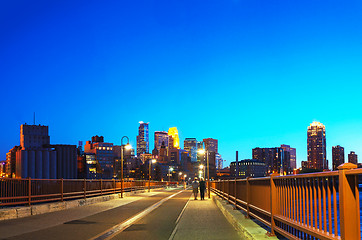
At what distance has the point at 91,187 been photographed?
30453 mm

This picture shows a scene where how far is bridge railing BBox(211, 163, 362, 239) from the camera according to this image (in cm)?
474

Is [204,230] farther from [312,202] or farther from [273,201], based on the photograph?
[312,202]

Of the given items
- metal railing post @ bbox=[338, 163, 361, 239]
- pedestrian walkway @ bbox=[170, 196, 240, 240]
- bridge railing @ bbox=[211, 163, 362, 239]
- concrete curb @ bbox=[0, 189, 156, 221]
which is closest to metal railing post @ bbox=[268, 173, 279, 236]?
bridge railing @ bbox=[211, 163, 362, 239]

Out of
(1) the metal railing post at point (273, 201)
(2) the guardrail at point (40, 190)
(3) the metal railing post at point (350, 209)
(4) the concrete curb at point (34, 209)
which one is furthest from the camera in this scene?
(2) the guardrail at point (40, 190)

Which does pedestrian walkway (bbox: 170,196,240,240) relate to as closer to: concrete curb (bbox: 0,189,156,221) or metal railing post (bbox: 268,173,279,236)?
metal railing post (bbox: 268,173,279,236)

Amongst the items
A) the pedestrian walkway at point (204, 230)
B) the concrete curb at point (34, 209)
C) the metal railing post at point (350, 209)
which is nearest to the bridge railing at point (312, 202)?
the metal railing post at point (350, 209)

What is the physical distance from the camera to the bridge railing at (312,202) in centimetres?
474

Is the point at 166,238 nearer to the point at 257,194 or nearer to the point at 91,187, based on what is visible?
the point at 257,194

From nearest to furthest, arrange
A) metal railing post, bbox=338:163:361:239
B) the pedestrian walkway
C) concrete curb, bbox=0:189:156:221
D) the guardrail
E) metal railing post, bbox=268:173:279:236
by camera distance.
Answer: metal railing post, bbox=338:163:361:239
metal railing post, bbox=268:173:279:236
the pedestrian walkway
concrete curb, bbox=0:189:156:221
the guardrail

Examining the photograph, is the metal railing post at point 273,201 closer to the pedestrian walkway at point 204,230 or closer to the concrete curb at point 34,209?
the pedestrian walkway at point 204,230

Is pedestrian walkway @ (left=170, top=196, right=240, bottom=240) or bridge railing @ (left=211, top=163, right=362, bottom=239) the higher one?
bridge railing @ (left=211, top=163, right=362, bottom=239)

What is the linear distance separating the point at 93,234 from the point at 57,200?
11996 mm

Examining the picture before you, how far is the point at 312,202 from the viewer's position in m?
6.08

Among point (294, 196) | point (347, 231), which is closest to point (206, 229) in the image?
point (294, 196)
